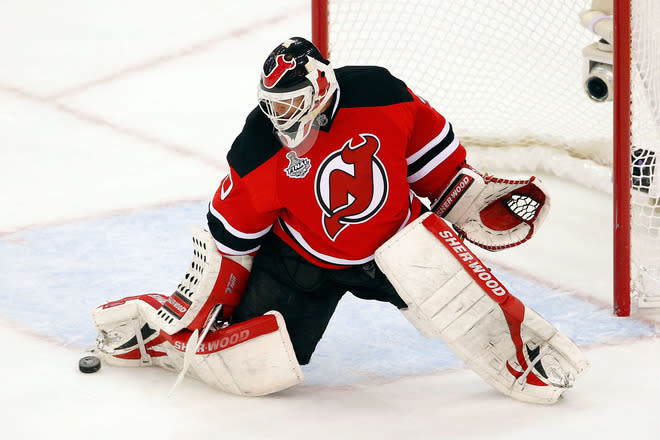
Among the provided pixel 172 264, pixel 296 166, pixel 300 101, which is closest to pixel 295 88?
pixel 300 101

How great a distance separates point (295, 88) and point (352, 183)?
0.26m

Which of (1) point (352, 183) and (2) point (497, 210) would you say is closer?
(1) point (352, 183)

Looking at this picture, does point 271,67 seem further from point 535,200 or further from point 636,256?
point 636,256

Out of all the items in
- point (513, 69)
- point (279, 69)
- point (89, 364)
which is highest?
point (279, 69)

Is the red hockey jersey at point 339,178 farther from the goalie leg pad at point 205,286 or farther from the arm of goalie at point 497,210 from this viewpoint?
the arm of goalie at point 497,210

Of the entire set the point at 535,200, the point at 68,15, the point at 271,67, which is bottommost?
the point at 68,15

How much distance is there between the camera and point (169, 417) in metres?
2.71

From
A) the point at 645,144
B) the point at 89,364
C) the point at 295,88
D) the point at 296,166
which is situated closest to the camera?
the point at 295,88

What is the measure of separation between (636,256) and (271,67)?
4.43 ft

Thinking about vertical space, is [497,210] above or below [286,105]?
below

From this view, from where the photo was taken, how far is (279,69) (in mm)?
2438

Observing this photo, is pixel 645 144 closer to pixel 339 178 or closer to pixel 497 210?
pixel 497 210

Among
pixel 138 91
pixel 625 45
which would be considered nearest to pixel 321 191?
pixel 625 45

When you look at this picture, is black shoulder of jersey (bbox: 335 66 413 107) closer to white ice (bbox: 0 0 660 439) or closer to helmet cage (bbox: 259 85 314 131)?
helmet cage (bbox: 259 85 314 131)
